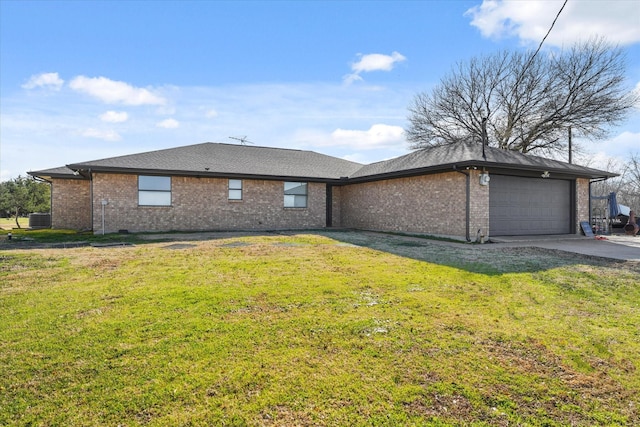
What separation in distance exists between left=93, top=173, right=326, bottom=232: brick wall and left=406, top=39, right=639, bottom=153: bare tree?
13113mm

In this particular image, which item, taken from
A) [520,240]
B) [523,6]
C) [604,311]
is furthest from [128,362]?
[520,240]

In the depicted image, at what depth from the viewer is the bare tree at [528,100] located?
1958cm

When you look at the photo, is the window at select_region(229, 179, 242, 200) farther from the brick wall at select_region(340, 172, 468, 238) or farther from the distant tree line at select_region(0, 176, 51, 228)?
the distant tree line at select_region(0, 176, 51, 228)

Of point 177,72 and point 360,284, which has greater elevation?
point 177,72

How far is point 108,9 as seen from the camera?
10.1m

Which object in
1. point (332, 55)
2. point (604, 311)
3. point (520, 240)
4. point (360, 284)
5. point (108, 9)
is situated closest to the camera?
point (604, 311)

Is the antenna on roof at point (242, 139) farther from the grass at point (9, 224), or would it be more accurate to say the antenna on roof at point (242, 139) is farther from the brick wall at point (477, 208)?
the brick wall at point (477, 208)

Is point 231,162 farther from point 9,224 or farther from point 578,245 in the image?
point 9,224

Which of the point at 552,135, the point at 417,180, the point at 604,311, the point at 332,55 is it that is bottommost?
the point at 604,311

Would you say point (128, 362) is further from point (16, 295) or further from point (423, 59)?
point (423, 59)

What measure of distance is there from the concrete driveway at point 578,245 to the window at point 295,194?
862 centimetres

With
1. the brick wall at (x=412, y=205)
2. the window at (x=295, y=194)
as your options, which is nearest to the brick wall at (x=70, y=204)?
the window at (x=295, y=194)

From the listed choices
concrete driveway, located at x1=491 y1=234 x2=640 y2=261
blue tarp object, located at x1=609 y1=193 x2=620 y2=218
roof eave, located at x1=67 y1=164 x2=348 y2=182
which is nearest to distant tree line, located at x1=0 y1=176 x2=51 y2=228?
roof eave, located at x1=67 y1=164 x2=348 y2=182

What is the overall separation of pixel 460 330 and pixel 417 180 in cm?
1058
